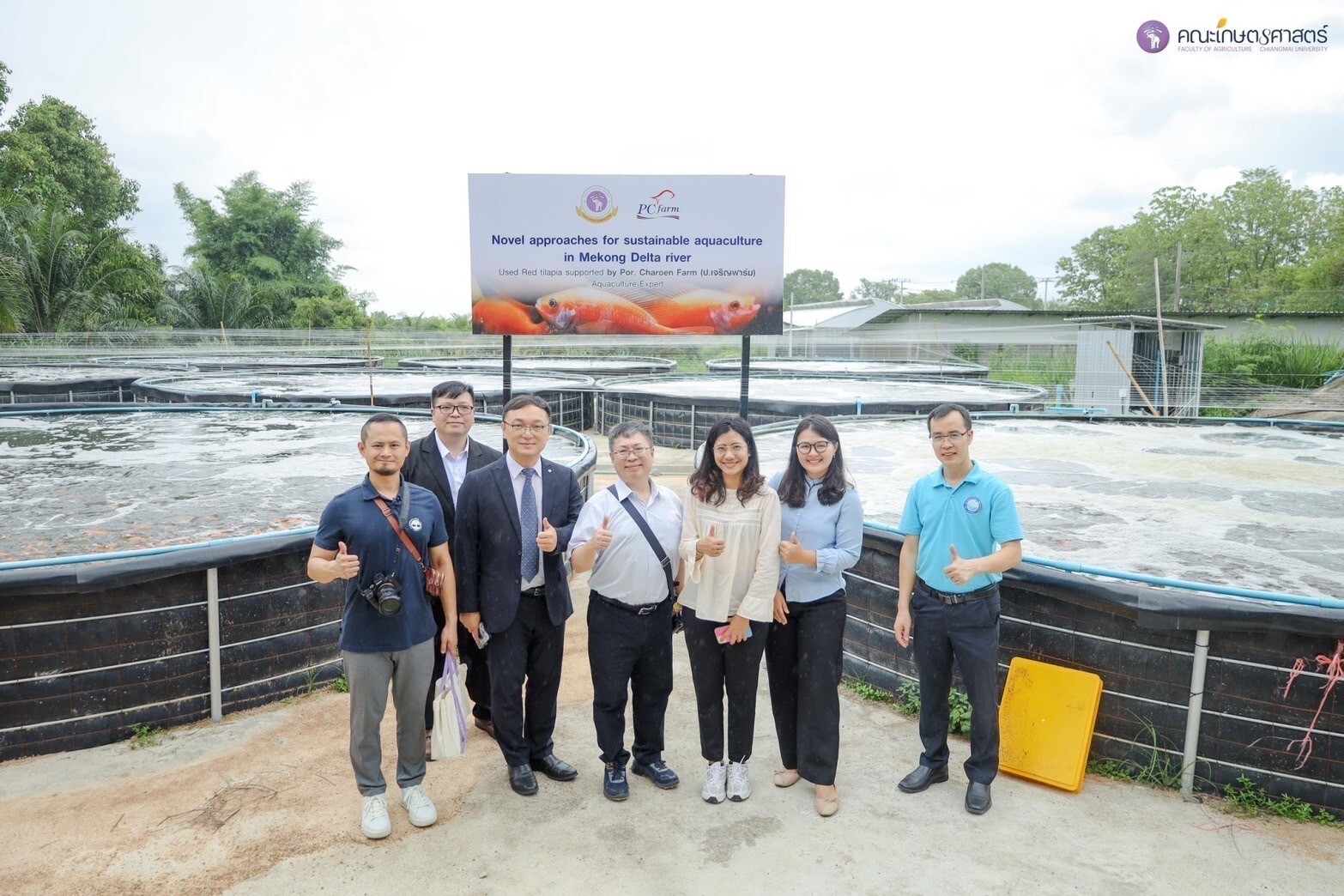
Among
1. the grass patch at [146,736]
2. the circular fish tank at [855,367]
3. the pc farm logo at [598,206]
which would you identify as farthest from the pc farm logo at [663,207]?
the circular fish tank at [855,367]

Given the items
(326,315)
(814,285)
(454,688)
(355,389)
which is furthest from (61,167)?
(814,285)

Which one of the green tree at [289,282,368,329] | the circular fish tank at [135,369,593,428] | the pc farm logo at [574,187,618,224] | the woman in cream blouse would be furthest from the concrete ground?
the green tree at [289,282,368,329]

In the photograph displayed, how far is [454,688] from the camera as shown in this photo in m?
3.49

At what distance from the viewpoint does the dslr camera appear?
3037 mm

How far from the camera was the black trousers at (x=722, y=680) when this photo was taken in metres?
3.46

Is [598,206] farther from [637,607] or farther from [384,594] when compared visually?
[384,594]

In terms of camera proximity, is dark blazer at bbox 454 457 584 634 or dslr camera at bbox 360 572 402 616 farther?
dark blazer at bbox 454 457 584 634

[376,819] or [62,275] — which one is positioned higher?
[62,275]

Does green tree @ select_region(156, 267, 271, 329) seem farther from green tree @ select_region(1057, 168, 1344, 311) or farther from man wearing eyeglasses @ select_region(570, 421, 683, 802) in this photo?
green tree @ select_region(1057, 168, 1344, 311)

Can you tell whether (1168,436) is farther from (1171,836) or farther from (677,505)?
(677,505)

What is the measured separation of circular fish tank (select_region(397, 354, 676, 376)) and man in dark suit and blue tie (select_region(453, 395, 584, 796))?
54.2 feet

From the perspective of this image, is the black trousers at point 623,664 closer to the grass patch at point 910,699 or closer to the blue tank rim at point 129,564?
the grass patch at point 910,699

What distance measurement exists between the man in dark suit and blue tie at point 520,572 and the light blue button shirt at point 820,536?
0.91 m

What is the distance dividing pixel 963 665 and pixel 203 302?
117 ft
